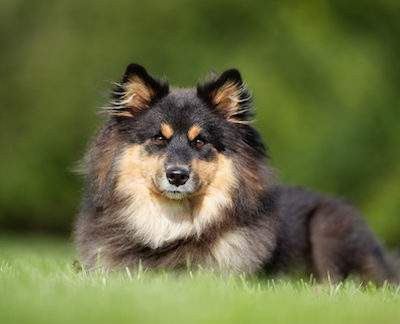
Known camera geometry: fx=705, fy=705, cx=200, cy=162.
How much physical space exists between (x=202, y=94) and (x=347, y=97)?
10922 millimetres

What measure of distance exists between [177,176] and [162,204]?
0.48 meters

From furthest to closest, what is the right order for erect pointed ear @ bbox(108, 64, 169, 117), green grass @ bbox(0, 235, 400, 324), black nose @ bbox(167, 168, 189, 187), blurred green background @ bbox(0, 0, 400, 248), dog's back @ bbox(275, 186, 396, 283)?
blurred green background @ bbox(0, 0, 400, 248) < dog's back @ bbox(275, 186, 396, 283) < erect pointed ear @ bbox(108, 64, 169, 117) < black nose @ bbox(167, 168, 189, 187) < green grass @ bbox(0, 235, 400, 324)

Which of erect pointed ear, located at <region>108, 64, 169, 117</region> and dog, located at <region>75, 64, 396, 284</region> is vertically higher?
erect pointed ear, located at <region>108, 64, 169, 117</region>

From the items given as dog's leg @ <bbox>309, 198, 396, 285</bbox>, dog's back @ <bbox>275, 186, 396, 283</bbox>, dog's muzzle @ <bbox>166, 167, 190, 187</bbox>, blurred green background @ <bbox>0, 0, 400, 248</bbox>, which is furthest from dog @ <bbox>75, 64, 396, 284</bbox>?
blurred green background @ <bbox>0, 0, 400, 248</bbox>

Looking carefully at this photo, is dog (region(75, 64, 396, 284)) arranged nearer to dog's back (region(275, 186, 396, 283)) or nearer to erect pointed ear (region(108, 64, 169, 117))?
erect pointed ear (region(108, 64, 169, 117))

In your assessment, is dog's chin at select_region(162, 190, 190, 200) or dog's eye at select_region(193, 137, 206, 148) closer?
dog's chin at select_region(162, 190, 190, 200)

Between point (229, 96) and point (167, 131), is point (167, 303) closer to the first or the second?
point (167, 131)

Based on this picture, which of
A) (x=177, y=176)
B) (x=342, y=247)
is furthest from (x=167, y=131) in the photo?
(x=342, y=247)

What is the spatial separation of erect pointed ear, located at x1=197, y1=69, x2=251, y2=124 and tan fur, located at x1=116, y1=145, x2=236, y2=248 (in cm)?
46

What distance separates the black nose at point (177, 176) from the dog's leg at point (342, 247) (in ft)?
6.86

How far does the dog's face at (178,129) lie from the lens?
19.6ft

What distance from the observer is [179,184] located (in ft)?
19.4

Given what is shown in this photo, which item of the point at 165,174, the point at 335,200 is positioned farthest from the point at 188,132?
the point at 335,200

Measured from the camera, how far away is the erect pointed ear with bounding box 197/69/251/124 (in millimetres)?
6352
